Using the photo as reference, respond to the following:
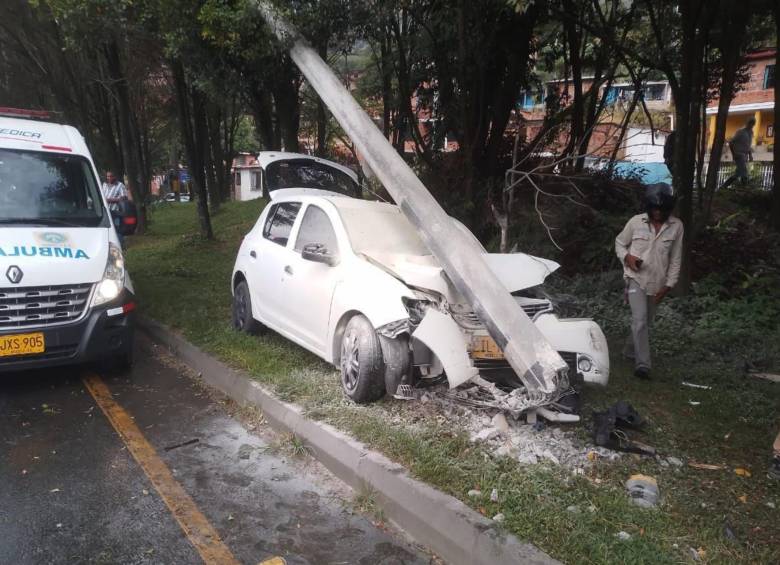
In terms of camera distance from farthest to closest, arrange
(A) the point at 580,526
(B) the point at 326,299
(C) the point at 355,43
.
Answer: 1. (C) the point at 355,43
2. (B) the point at 326,299
3. (A) the point at 580,526

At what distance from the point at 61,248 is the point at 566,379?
439 cm

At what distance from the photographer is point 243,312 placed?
7.02 metres

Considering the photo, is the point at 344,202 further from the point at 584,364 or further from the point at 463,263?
the point at 584,364

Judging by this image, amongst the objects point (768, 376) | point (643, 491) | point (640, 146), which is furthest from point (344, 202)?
point (640, 146)

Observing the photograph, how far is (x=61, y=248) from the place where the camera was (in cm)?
545

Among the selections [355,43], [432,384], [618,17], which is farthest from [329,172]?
[618,17]

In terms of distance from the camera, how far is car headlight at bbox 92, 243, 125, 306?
552cm

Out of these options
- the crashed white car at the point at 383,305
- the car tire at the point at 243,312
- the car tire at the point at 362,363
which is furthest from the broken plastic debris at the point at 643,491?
the car tire at the point at 243,312

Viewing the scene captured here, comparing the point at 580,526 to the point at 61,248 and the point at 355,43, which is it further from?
the point at 355,43

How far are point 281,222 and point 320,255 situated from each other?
1.44m

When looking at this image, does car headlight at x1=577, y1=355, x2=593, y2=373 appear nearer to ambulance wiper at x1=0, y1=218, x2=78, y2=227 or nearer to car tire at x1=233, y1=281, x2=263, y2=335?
car tire at x1=233, y1=281, x2=263, y2=335

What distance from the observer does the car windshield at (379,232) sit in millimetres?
5434

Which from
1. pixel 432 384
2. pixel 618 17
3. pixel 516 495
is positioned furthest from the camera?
pixel 618 17

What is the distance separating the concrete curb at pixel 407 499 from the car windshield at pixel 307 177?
3.43 metres
